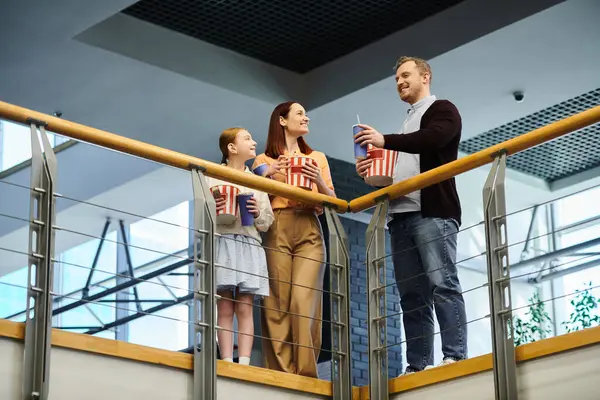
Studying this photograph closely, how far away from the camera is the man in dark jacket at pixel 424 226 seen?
4793mm

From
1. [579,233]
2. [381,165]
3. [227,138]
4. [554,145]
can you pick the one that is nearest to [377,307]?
[381,165]

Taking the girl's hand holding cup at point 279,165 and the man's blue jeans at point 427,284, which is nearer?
the man's blue jeans at point 427,284

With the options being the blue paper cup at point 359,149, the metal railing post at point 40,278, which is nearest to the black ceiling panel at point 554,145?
the blue paper cup at point 359,149

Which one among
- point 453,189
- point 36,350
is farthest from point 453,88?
point 36,350

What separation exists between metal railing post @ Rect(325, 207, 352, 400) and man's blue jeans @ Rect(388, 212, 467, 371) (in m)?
0.25

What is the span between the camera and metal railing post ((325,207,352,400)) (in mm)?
5082

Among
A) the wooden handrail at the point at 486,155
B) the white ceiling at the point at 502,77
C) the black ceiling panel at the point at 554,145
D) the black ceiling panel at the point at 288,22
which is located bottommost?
the wooden handrail at the point at 486,155

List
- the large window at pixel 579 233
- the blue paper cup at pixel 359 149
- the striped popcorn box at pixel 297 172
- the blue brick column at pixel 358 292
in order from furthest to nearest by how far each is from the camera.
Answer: the large window at pixel 579 233, the blue brick column at pixel 358 292, the striped popcorn box at pixel 297 172, the blue paper cup at pixel 359 149

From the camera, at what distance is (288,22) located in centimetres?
826

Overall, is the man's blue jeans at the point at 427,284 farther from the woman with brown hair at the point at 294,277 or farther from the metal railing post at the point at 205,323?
the metal railing post at the point at 205,323

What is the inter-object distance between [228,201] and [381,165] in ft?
2.17

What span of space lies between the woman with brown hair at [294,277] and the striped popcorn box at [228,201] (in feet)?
0.71

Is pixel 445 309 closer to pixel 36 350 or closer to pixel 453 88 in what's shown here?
pixel 36 350

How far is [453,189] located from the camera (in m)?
5.04
